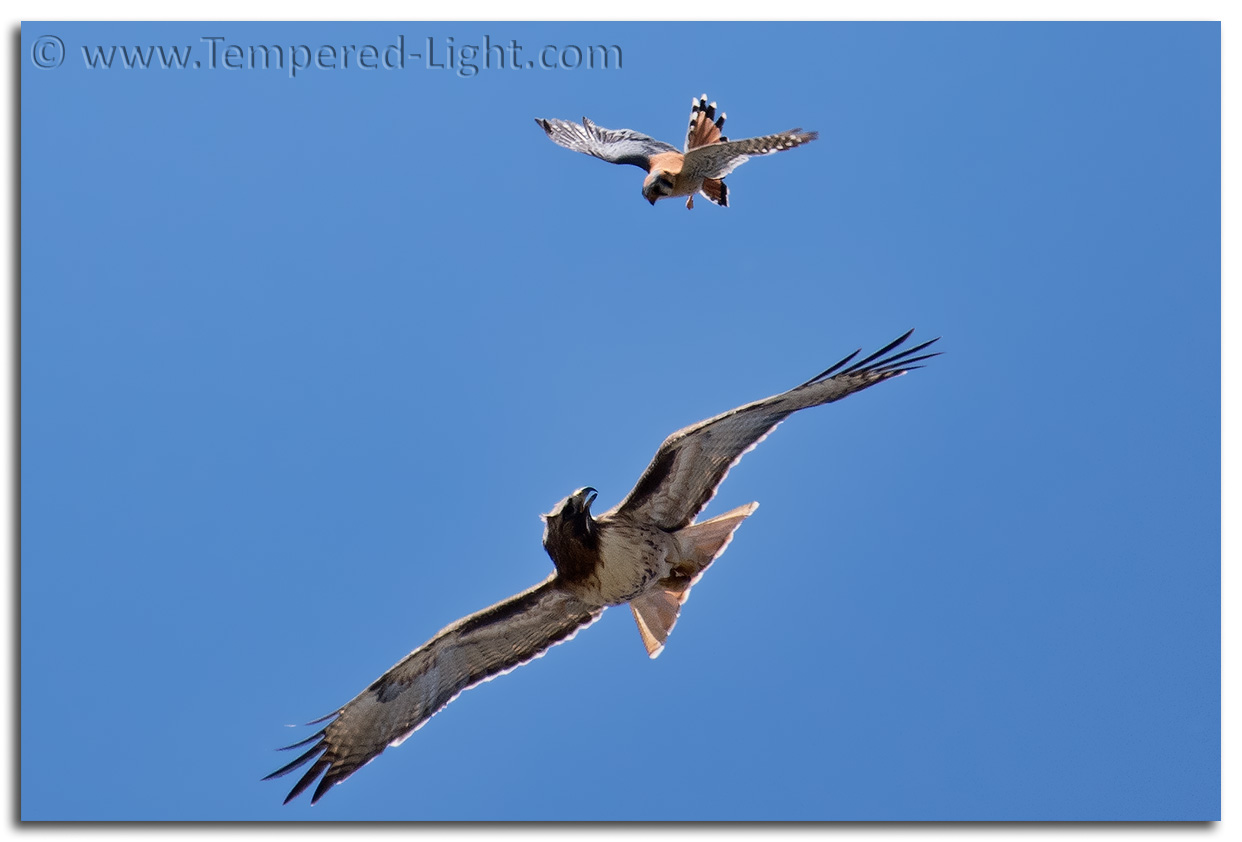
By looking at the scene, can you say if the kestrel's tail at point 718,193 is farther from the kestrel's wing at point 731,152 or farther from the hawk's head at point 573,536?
the hawk's head at point 573,536

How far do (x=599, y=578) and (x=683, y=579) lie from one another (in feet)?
1.69

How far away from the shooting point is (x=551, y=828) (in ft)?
23.0

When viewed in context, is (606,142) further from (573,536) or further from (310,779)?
(310,779)

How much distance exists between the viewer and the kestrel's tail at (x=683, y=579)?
24.1ft

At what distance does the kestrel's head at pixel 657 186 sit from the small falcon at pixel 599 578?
2.46 metres

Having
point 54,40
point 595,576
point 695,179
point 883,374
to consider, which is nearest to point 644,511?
point 595,576

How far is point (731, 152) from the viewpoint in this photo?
28.2ft

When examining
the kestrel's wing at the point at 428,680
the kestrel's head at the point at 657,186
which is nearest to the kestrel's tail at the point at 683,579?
the kestrel's wing at the point at 428,680

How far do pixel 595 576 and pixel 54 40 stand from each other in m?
4.55

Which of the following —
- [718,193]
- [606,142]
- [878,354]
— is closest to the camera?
[878,354]

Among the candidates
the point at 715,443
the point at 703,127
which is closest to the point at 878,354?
the point at 715,443

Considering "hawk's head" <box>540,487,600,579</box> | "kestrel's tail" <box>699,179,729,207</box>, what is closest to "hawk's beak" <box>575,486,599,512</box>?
"hawk's head" <box>540,487,600,579</box>

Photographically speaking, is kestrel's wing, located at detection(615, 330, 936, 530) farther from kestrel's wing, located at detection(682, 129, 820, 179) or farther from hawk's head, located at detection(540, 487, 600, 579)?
kestrel's wing, located at detection(682, 129, 820, 179)

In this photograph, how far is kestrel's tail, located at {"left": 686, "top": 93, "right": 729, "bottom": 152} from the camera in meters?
9.64
